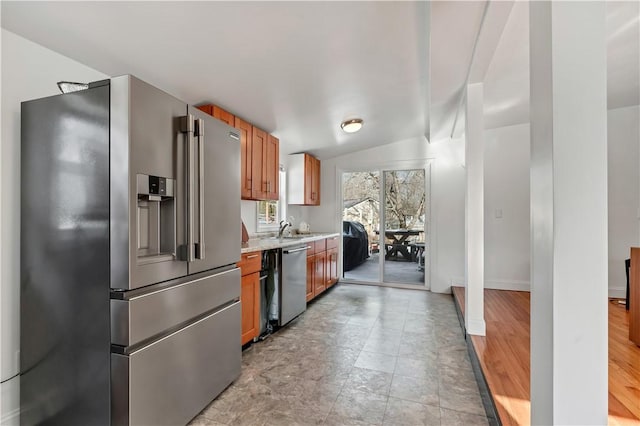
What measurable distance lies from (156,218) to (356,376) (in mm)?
1733

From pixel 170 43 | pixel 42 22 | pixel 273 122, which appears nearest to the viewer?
pixel 42 22

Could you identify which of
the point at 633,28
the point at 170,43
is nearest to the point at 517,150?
the point at 633,28

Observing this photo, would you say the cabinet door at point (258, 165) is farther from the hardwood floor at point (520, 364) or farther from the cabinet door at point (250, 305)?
the hardwood floor at point (520, 364)

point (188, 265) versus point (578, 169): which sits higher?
point (578, 169)

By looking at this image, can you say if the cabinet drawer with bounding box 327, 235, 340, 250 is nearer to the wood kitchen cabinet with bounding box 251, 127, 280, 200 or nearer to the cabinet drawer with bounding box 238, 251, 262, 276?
the wood kitchen cabinet with bounding box 251, 127, 280, 200

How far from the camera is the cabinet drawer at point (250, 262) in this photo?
2.50 meters

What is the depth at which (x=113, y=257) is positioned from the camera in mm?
1367

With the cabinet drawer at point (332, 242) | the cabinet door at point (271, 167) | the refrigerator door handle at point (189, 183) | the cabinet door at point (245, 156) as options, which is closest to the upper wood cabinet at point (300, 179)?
the cabinet drawer at point (332, 242)

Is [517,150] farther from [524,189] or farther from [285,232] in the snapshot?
[285,232]

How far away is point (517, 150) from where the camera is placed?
4.39 m

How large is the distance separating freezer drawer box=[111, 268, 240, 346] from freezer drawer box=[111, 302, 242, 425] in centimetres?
7

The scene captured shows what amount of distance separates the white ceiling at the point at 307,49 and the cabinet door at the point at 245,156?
12cm

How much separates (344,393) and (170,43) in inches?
98.3

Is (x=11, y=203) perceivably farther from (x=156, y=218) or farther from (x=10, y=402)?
(x=10, y=402)
